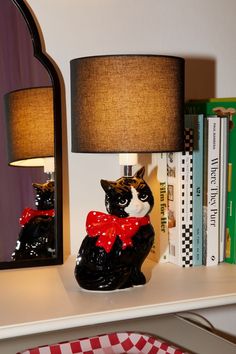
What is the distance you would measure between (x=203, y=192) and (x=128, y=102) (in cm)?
34

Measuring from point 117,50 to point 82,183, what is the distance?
0.34 metres

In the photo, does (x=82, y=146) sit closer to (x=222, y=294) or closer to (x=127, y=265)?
(x=127, y=265)

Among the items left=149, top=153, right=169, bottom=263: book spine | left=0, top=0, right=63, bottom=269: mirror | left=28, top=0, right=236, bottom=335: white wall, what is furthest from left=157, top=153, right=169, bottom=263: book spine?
left=0, top=0, right=63, bottom=269: mirror

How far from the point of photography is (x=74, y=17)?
117cm

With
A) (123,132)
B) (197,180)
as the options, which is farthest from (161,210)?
(123,132)

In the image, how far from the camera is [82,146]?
38.0 inches

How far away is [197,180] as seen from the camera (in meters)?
1.13

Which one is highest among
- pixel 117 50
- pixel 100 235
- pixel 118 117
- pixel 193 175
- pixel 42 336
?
pixel 117 50

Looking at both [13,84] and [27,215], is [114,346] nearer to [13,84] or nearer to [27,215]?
[27,215]

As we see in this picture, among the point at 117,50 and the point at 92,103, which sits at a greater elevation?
the point at 117,50

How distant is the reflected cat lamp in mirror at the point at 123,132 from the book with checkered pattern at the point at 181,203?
0.43 ft

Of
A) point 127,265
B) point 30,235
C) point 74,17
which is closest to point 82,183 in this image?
point 30,235

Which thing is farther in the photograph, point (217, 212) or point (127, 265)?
point (217, 212)

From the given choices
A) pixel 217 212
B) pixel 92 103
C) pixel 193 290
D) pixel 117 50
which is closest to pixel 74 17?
pixel 117 50
